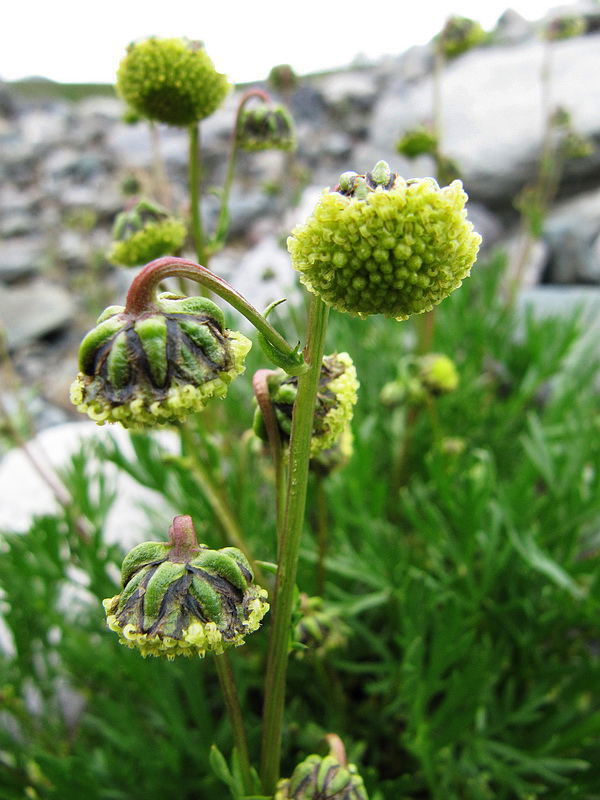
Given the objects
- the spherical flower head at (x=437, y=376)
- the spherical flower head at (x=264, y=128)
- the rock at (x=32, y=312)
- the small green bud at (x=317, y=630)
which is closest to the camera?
the small green bud at (x=317, y=630)

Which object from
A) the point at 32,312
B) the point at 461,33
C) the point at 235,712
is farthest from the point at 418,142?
the point at 32,312

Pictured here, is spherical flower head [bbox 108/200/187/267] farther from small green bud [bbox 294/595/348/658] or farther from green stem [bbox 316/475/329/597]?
small green bud [bbox 294/595/348/658]

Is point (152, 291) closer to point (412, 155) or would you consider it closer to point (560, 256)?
point (412, 155)

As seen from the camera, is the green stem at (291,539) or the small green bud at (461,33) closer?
the green stem at (291,539)

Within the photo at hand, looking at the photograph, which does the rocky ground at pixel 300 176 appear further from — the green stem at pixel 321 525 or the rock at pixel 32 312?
the green stem at pixel 321 525

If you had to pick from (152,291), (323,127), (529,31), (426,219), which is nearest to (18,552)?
(152,291)

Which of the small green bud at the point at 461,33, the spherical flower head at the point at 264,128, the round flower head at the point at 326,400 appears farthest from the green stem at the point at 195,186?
the small green bud at the point at 461,33
